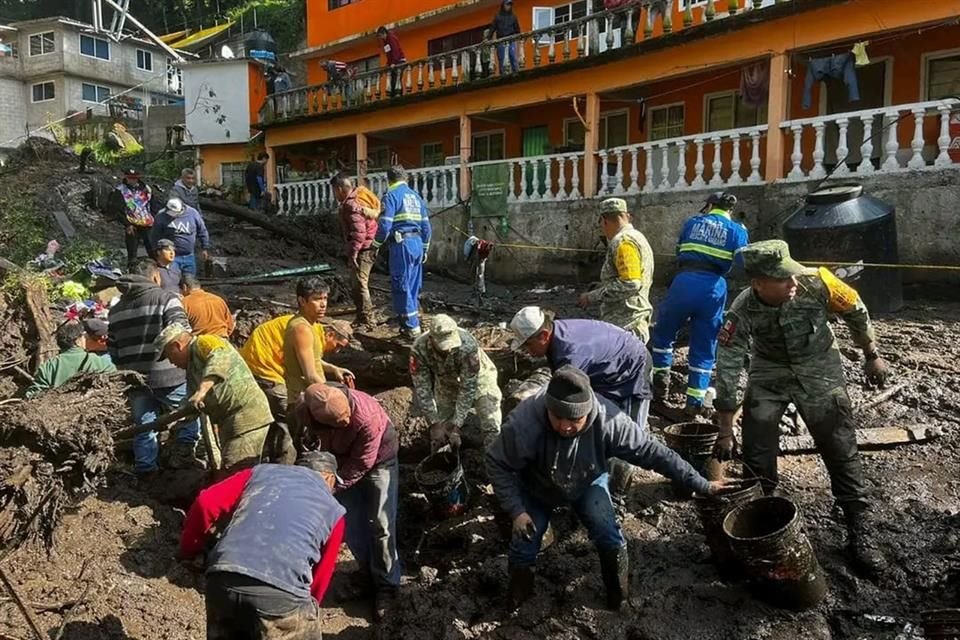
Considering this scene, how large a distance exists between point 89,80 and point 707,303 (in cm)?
4170

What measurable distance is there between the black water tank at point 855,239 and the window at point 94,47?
4036 cm

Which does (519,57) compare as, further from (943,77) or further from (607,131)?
(943,77)

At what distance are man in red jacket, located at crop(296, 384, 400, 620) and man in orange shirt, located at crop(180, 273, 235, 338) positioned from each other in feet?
6.99

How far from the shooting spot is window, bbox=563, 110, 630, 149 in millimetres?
16172

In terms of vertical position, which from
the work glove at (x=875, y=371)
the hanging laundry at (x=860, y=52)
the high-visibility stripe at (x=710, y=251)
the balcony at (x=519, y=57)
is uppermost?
the balcony at (x=519, y=57)

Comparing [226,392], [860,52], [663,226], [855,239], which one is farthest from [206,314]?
[860,52]

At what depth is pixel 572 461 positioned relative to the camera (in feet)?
12.8

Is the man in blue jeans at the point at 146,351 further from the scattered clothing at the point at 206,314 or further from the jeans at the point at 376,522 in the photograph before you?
the jeans at the point at 376,522

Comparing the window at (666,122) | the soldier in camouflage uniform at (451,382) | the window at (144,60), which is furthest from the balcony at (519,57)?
the window at (144,60)

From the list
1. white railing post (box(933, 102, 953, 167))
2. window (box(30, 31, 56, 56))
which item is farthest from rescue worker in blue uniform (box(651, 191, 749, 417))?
window (box(30, 31, 56, 56))

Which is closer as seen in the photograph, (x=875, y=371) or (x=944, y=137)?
(x=875, y=371)

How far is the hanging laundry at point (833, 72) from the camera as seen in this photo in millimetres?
11102

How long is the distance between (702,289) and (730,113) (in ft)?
31.4

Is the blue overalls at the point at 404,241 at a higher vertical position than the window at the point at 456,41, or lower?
lower
